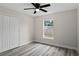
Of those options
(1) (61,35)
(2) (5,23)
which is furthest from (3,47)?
(1) (61,35)

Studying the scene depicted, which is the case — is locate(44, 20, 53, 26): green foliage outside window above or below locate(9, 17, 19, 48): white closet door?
above

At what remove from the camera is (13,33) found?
4391 mm

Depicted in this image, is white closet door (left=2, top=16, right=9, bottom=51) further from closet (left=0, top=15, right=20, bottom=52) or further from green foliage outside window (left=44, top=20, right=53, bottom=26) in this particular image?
green foliage outside window (left=44, top=20, right=53, bottom=26)

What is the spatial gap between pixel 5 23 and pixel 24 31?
1781 mm

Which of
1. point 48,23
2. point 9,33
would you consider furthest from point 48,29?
point 9,33

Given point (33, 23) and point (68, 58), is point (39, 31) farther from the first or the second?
point (68, 58)

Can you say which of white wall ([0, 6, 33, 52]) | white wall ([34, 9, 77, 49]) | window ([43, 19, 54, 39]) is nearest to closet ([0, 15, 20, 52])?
white wall ([0, 6, 33, 52])

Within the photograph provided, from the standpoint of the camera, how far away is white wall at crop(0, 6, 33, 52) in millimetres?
3785

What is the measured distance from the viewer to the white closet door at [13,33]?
423cm

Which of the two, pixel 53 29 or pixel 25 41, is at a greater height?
pixel 53 29

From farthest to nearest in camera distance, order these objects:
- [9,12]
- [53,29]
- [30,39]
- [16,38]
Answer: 1. [30,39]
2. [53,29]
3. [16,38]
4. [9,12]

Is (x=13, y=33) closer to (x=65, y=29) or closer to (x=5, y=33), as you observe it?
(x=5, y=33)

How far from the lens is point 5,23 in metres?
3.88

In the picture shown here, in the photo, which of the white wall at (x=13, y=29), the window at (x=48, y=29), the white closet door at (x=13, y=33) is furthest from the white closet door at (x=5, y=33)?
the window at (x=48, y=29)
